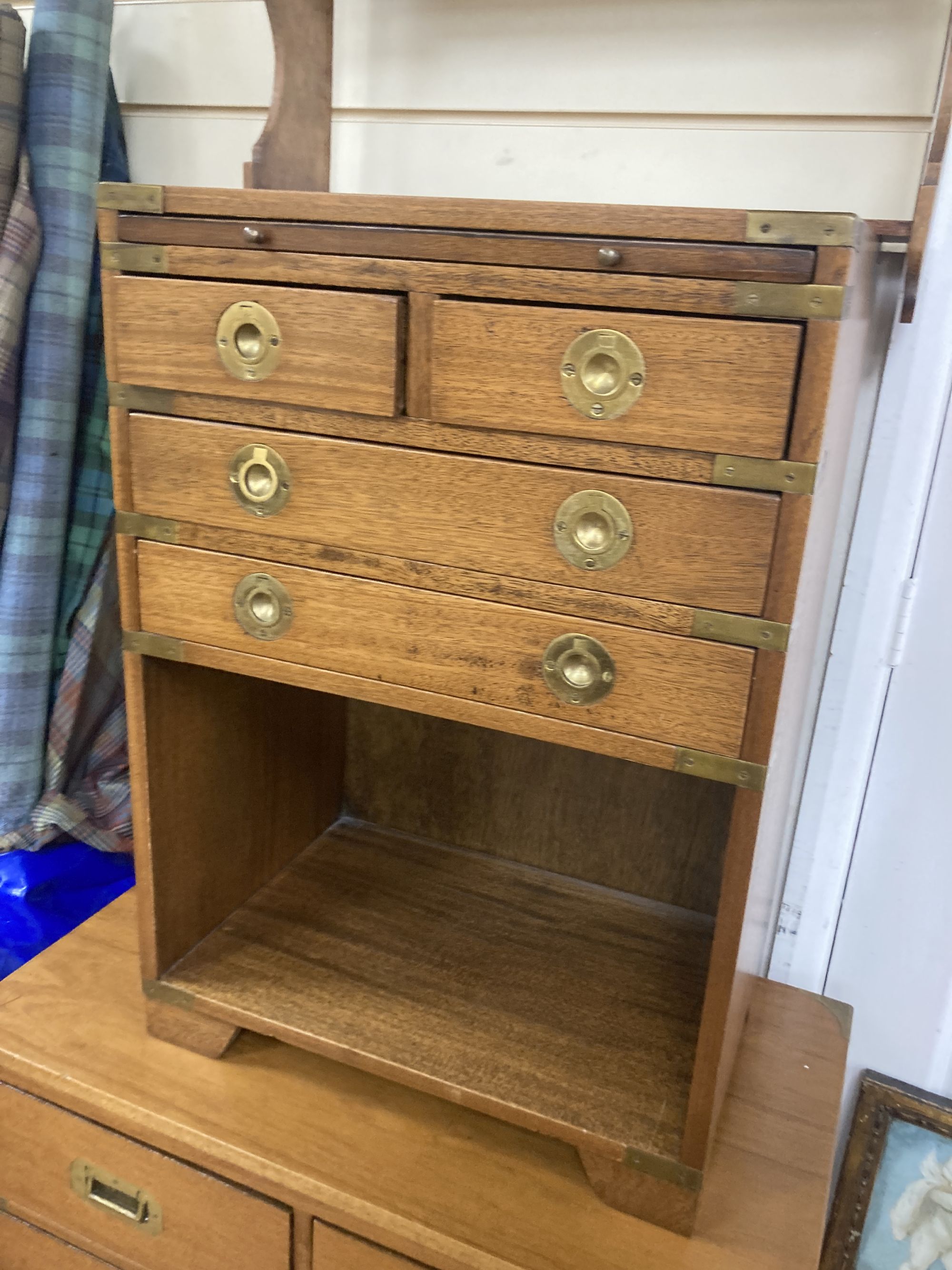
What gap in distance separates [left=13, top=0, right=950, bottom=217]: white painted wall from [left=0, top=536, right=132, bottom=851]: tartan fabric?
56 cm

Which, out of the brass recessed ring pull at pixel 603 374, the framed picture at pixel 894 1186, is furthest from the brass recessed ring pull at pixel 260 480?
the framed picture at pixel 894 1186

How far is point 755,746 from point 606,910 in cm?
51

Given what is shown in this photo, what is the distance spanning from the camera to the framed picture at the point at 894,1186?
1.10m

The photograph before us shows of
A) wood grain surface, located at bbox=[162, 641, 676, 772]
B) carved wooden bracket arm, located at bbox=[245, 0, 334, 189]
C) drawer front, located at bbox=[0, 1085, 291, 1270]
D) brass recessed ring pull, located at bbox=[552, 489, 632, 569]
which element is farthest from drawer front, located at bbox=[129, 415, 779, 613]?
drawer front, located at bbox=[0, 1085, 291, 1270]

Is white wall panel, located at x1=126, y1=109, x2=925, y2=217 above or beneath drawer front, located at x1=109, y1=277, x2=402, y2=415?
above

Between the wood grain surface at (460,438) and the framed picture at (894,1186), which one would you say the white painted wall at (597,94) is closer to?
the wood grain surface at (460,438)

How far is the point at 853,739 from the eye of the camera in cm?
107

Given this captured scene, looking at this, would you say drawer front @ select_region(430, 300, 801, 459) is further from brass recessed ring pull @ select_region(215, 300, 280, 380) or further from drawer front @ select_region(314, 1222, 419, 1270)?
drawer front @ select_region(314, 1222, 419, 1270)

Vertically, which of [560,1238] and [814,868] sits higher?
[814,868]

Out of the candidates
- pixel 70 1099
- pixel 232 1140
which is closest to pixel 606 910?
pixel 232 1140

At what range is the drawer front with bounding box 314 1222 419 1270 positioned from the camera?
804mm

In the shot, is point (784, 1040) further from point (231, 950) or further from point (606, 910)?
point (231, 950)

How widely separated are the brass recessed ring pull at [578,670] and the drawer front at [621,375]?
0.48 feet

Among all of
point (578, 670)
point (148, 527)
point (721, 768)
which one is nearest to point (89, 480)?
point (148, 527)
